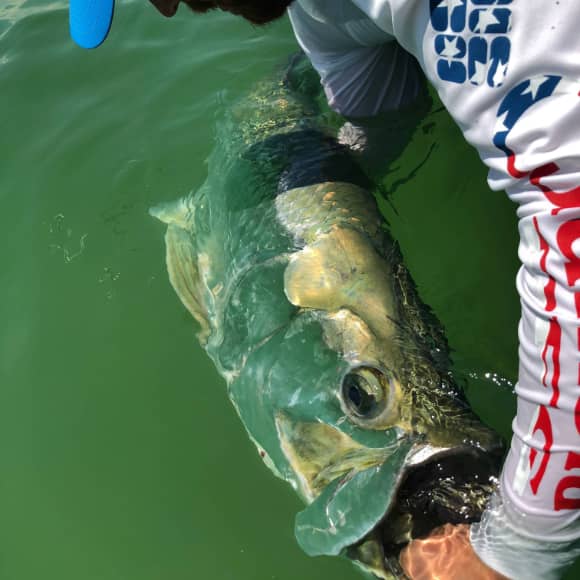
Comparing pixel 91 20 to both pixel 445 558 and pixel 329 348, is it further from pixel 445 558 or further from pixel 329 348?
pixel 445 558

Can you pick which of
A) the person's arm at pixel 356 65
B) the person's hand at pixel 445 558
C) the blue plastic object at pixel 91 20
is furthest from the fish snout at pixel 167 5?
the person's hand at pixel 445 558

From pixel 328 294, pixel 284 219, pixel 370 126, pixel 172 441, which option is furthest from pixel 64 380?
pixel 370 126

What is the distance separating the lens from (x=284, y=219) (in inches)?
106

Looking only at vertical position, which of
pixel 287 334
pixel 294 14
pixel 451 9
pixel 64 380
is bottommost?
pixel 64 380

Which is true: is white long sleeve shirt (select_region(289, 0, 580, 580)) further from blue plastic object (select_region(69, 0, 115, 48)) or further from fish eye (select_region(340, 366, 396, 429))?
blue plastic object (select_region(69, 0, 115, 48))

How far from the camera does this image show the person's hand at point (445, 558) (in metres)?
1.76

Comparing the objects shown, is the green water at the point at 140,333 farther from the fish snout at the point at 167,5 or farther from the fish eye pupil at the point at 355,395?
the fish snout at the point at 167,5

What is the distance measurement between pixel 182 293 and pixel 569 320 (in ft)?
6.46

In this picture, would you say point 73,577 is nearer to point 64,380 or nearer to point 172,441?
point 172,441

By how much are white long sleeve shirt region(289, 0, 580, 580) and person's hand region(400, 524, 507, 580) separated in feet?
0.17

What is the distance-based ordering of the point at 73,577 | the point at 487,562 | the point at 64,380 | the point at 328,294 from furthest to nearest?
the point at 64,380
the point at 73,577
the point at 328,294
the point at 487,562

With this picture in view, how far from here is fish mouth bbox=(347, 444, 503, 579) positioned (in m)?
1.84

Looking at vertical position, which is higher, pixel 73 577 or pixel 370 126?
pixel 370 126

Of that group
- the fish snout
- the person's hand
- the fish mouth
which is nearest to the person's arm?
the fish snout
